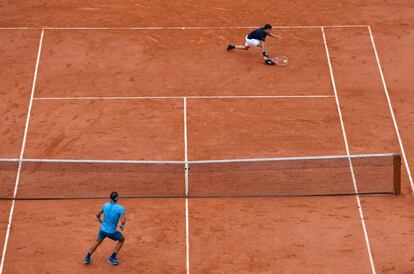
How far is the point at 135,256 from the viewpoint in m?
23.5

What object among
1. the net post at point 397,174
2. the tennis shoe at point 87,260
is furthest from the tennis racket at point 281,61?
the tennis shoe at point 87,260

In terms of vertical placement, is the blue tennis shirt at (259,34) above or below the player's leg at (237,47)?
above

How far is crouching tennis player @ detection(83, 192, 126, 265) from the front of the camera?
22.2 m

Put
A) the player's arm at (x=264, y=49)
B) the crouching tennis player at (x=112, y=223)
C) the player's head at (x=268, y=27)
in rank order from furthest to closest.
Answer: the player's arm at (x=264, y=49) → the player's head at (x=268, y=27) → the crouching tennis player at (x=112, y=223)

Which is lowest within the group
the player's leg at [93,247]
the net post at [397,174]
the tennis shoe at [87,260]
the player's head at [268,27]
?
the tennis shoe at [87,260]

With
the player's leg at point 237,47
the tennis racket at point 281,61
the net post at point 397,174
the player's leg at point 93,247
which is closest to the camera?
the player's leg at point 93,247

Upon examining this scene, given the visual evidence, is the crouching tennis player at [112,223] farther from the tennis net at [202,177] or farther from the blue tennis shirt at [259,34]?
the blue tennis shirt at [259,34]

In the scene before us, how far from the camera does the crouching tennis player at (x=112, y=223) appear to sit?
874 inches

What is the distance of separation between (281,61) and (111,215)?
1080 centimetres

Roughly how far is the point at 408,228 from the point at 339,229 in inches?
65.6

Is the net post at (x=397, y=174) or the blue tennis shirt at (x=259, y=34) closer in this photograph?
the net post at (x=397, y=174)

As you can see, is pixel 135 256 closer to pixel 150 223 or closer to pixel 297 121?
pixel 150 223

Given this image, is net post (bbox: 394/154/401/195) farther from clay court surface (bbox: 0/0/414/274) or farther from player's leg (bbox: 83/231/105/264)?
player's leg (bbox: 83/231/105/264)

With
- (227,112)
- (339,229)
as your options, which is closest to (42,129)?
(227,112)
